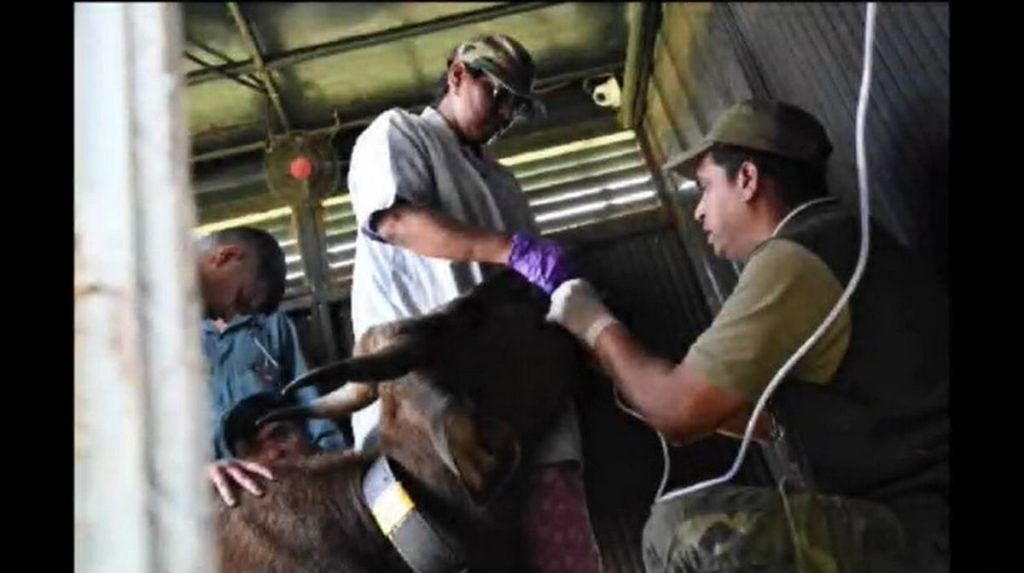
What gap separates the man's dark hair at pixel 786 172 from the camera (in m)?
1.29

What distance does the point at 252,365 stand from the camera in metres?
1.21

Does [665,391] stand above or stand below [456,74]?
below

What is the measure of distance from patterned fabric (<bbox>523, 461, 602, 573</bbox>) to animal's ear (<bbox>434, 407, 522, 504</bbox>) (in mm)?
28

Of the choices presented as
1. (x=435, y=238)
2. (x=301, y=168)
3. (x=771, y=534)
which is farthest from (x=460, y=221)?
(x=771, y=534)

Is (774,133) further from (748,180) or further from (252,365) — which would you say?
(252,365)

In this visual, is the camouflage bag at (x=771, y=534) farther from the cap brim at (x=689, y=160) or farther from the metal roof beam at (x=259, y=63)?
the metal roof beam at (x=259, y=63)

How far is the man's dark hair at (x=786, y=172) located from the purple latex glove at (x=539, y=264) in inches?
6.8

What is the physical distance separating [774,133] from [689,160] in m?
0.07

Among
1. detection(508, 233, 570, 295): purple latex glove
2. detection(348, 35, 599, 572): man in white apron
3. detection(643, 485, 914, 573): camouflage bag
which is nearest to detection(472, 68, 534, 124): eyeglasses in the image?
detection(348, 35, 599, 572): man in white apron

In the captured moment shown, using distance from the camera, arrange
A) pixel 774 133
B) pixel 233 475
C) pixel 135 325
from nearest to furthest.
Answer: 1. pixel 135 325
2. pixel 233 475
3. pixel 774 133

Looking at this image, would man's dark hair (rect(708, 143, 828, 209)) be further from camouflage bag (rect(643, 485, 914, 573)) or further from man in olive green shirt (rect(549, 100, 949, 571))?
camouflage bag (rect(643, 485, 914, 573))

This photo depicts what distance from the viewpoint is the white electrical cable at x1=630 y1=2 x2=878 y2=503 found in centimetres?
122

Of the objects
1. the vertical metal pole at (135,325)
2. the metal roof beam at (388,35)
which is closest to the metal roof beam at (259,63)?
the metal roof beam at (388,35)

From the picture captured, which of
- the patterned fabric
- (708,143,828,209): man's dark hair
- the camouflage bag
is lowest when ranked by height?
the camouflage bag
